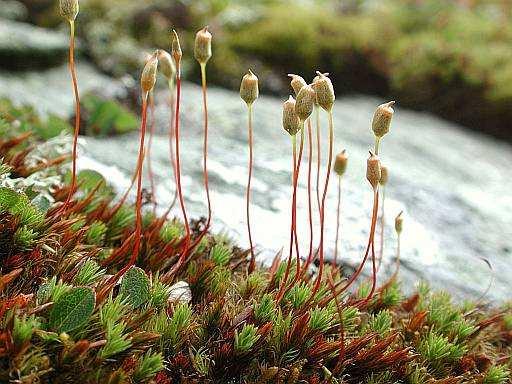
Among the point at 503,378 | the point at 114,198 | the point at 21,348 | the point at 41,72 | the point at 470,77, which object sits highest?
the point at 470,77

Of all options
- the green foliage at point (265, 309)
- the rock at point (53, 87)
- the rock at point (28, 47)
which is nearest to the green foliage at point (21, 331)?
the green foliage at point (265, 309)

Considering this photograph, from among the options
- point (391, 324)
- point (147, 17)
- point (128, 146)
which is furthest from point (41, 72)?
point (391, 324)

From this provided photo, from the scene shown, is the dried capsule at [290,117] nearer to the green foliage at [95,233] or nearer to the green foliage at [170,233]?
the green foliage at [170,233]

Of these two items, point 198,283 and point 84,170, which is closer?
point 198,283

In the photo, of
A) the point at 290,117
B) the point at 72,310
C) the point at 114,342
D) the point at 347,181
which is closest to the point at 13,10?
the point at 347,181

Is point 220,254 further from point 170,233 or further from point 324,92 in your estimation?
point 324,92

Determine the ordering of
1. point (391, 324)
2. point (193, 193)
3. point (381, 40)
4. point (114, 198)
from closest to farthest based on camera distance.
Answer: point (391, 324) < point (114, 198) < point (193, 193) < point (381, 40)

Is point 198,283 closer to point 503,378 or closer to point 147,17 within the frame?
point 503,378
